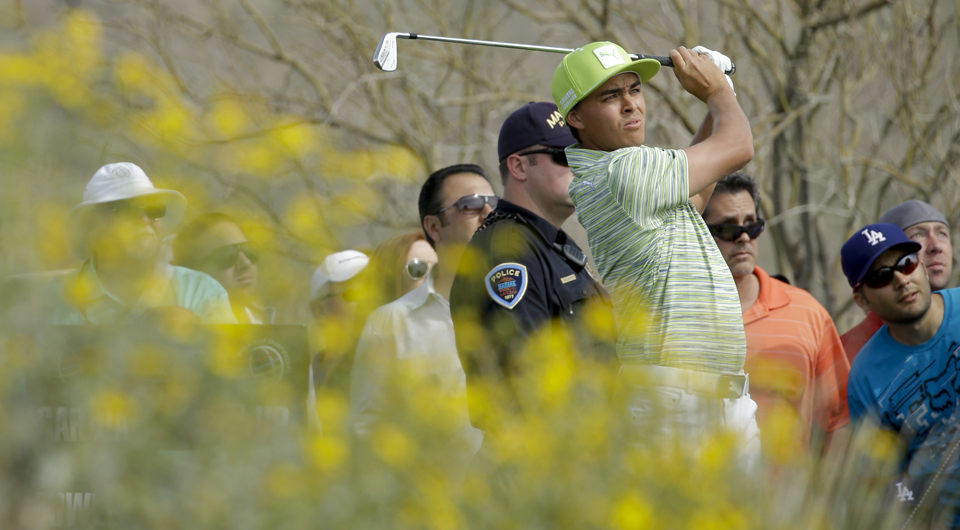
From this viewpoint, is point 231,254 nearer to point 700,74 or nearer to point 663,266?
point 663,266

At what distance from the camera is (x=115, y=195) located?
1911 millimetres

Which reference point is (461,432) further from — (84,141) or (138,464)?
(84,141)

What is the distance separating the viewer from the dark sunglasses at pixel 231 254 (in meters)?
1.85

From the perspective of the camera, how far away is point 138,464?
1626mm

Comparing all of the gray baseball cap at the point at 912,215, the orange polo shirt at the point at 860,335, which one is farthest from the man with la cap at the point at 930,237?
the orange polo shirt at the point at 860,335

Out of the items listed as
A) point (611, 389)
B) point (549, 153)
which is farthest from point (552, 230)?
point (611, 389)

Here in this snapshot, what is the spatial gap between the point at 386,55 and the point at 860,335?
224cm

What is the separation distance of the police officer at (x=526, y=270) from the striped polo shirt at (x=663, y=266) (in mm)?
162

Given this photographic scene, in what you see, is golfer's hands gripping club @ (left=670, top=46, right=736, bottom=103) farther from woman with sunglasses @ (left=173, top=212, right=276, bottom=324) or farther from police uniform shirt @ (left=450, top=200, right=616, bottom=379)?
woman with sunglasses @ (left=173, top=212, right=276, bottom=324)

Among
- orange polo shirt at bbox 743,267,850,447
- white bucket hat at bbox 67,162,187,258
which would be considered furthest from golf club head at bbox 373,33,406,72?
orange polo shirt at bbox 743,267,850,447

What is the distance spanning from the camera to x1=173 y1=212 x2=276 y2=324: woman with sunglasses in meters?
1.88

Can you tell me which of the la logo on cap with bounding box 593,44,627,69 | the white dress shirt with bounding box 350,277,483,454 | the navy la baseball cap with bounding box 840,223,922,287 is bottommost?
the white dress shirt with bounding box 350,277,483,454

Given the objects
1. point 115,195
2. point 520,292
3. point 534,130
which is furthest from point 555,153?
point 115,195

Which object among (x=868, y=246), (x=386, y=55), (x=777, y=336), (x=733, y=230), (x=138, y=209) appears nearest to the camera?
(x=138, y=209)
